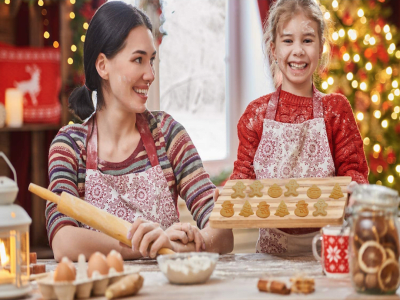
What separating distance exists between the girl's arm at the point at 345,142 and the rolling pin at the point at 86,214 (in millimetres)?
752

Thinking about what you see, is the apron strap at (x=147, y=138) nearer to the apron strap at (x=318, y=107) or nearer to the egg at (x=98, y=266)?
the apron strap at (x=318, y=107)

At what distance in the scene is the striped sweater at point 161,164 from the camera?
1986 mm

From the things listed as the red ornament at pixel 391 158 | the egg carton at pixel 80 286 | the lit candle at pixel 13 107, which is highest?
A: the lit candle at pixel 13 107

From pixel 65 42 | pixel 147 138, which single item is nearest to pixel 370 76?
pixel 65 42

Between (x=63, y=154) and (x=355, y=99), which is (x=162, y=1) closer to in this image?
(x=355, y=99)

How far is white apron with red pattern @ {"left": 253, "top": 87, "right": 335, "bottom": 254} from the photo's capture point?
83.0 inches

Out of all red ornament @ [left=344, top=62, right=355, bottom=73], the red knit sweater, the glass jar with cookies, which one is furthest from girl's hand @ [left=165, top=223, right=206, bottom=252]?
red ornament @ [left=344, top=62, right=355, bottom=73]

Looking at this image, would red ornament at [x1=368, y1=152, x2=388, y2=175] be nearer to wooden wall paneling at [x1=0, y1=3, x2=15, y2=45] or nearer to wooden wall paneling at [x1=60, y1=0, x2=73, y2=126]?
wooden wall paneling at [x1=60, y1=0, x2=73, y2=126]

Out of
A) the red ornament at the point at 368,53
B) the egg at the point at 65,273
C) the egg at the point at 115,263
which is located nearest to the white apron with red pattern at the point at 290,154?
the egg at the point at 115,263

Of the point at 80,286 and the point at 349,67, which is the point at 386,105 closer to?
the point at 349,67

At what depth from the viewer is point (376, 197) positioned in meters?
1.24

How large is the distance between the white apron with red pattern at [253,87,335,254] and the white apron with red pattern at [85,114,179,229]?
353mm

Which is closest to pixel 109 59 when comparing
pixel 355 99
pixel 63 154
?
pixel 63 154

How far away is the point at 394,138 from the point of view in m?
4.48
